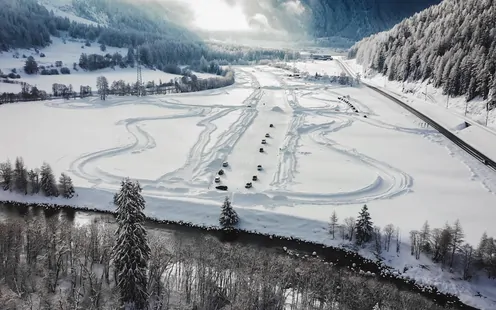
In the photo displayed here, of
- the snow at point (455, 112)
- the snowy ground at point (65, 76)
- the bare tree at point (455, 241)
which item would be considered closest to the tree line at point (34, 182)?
the bare tree at point (455, 241)

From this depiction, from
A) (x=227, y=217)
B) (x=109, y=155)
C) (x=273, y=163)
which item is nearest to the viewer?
(x=227, y=217)

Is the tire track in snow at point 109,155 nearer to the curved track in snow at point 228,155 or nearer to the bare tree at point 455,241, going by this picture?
the curved track in snow at point 228,155

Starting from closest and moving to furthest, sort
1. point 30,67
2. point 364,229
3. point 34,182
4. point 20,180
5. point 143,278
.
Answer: point 143,278 → point 364,229 → point 20,180 → point 34,182 → point 30,67

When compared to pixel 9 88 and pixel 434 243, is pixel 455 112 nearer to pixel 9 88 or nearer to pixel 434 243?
pixel 434 243

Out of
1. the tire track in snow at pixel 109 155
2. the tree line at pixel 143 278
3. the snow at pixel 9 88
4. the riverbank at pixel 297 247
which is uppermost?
the snow at pixel 9 88

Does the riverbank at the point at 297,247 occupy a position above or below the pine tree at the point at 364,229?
below

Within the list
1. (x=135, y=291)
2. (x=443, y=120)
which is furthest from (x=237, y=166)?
(x=443, y=120)

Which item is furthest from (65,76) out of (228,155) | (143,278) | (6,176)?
(143,278)

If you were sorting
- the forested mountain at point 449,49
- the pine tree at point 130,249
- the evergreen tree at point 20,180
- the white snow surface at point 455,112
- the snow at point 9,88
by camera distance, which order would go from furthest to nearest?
1. the snow at point 9,88
2. the forested mountain at point 449,49
3. the white snow surface at point 455,112
4. the evergreen tree at point 20,180
5. the pine tree at point 130,249
